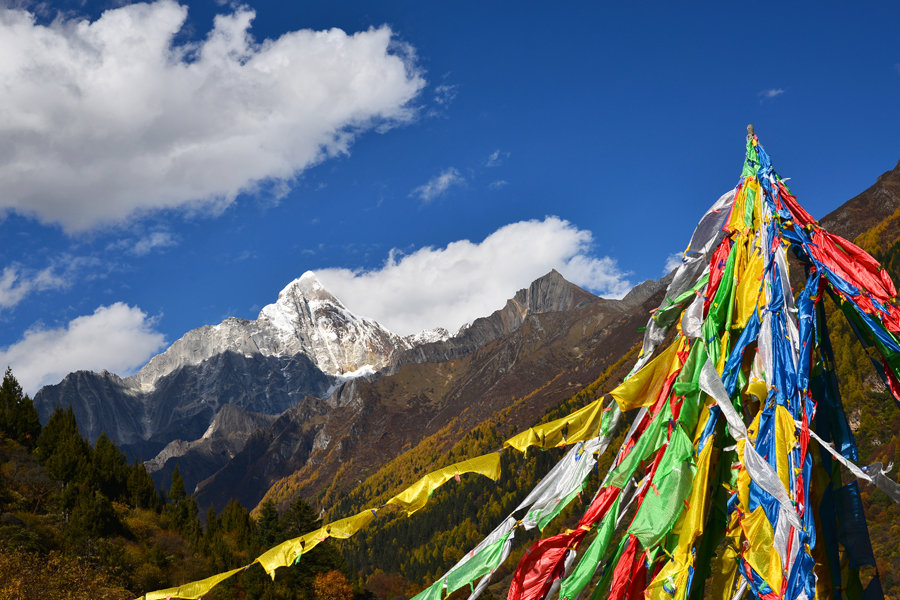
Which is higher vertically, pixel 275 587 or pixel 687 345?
pixel 687 345

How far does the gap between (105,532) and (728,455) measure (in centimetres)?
5081

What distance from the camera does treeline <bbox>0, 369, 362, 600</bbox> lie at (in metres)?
35.3

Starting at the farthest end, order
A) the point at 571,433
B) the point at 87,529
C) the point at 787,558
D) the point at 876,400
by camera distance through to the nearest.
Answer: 1. the point at 876,400
2. the point at 87,529
3. the point at 571,433
4. the point at 787,558

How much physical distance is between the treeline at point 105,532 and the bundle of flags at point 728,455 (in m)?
27.4

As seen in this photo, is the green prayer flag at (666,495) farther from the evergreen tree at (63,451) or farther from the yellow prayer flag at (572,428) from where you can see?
the evergreen tree at (63,451)

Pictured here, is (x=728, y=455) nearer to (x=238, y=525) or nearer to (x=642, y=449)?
(x=642, y=449)

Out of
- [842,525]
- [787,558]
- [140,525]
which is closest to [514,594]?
→ [787,558]

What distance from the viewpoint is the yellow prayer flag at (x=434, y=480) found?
9062mm

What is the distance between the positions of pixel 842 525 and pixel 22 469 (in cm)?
5908

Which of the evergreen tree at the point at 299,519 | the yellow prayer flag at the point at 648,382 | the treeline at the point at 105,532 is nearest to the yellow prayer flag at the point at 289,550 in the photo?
the yellow prayer flag at the point at 648,382

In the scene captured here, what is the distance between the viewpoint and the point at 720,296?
924 centimetres

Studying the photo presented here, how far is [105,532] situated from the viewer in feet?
160

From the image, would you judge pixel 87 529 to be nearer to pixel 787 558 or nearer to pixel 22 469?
pixel 22 469

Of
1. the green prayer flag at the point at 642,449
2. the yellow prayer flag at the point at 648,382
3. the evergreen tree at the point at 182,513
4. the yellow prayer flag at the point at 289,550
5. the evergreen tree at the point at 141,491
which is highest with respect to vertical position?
the evergreen tree at the point at 141,491
